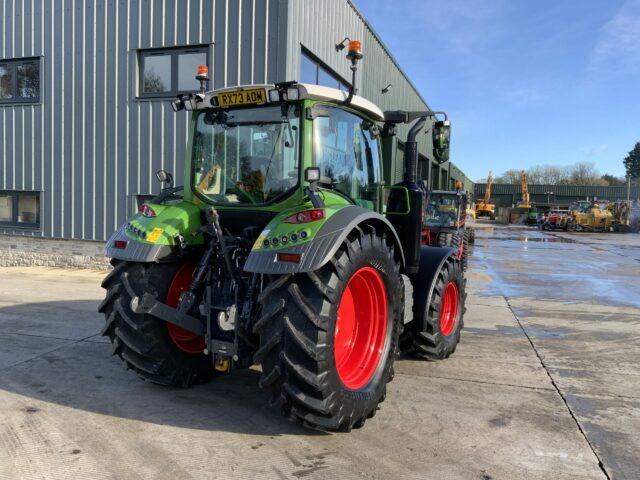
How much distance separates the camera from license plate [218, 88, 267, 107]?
373cm

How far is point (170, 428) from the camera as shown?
3.42 meters

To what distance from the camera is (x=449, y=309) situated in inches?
218

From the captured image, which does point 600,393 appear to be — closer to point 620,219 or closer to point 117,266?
point 117,266

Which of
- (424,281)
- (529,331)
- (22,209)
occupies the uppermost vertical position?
(22,209)

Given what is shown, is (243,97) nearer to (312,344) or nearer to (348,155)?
(348,155)

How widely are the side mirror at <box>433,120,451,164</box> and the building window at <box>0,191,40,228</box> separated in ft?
33.5

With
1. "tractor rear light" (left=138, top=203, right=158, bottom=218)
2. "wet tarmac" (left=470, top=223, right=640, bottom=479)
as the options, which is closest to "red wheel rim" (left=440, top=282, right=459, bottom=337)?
"wet tarmac" (left=470, top=223, right=640, bottom=479)

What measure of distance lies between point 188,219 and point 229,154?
0.62 m

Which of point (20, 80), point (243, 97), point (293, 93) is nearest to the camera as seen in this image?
point (293, 93)

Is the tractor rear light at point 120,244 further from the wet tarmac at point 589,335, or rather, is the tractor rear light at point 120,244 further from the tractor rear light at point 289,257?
the wet tarmac at point 589,335

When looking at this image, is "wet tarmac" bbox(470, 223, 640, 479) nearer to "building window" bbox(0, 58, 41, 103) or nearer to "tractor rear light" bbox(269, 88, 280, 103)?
"tractor rear light" bbox(269, 88, 280, 103)

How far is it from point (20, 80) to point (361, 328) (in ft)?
37.2

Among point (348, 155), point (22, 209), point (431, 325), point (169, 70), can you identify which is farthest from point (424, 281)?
point (22, 209)

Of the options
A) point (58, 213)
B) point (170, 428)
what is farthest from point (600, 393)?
point (58, 213)
